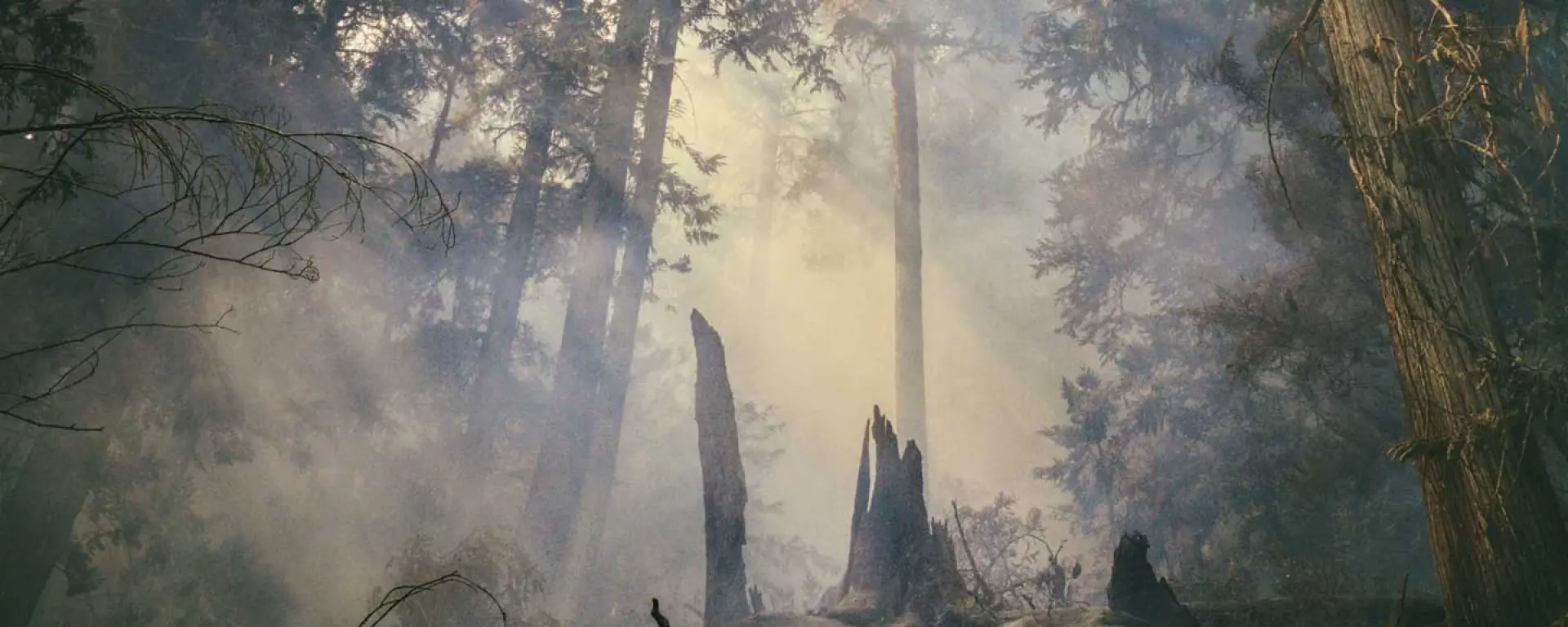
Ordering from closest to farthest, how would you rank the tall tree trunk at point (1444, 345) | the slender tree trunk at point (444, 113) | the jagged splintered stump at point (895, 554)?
the tall tree trunk at point (1444, 345) → the jagged splintered stump at point (895, 554) → the slender tree trunk at point (444, 113)

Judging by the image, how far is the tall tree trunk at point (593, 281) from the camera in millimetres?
13062

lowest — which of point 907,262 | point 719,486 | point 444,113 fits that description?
point 719,486

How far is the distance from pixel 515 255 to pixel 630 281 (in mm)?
1999

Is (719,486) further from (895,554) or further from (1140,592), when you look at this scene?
(1140,592)

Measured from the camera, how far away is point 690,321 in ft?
53.9

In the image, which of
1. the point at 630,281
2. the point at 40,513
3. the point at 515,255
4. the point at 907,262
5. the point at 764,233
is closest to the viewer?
the point at 40,513

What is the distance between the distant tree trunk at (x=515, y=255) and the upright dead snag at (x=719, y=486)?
5.20 meters

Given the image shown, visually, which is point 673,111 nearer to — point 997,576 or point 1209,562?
point 997,576

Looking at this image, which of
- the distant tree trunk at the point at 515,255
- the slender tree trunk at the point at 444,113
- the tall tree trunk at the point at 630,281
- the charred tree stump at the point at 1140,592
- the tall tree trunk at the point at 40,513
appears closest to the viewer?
the charred tree stump at the point at 1140,592

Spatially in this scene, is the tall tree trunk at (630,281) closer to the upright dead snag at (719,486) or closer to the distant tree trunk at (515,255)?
the distant tree trunk at (515,255)

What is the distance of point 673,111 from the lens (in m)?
15.6

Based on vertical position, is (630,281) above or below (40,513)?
above

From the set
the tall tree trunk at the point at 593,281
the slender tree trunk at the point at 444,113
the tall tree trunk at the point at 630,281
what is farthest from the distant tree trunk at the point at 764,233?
the tall tree trunk at the point at 593,281

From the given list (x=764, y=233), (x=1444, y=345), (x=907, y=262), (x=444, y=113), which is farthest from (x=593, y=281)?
(x=764, y=233)
